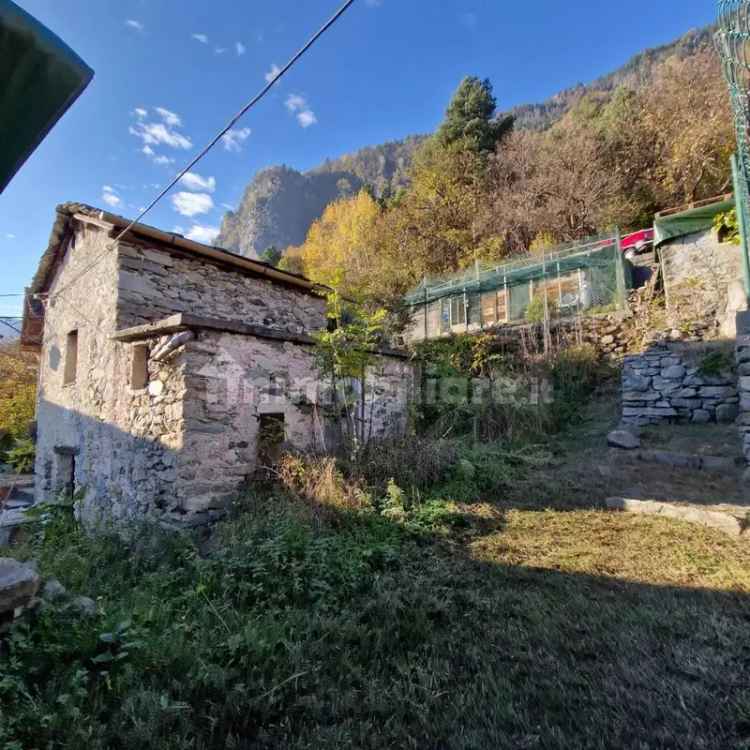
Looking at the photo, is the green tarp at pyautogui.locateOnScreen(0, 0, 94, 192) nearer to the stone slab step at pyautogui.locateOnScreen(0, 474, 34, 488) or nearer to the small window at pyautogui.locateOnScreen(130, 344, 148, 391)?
the small window at pyautogui.locateOnScreen(130, 344, 148, 391)

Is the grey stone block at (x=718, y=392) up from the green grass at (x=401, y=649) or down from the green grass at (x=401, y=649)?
up

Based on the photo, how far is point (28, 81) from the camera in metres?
0.79

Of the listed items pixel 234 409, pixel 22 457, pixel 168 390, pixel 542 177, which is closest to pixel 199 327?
pixel 168 390

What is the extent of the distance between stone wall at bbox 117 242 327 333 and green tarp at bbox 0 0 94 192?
632cm

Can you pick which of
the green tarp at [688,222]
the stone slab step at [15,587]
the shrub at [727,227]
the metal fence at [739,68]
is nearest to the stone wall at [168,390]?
the stone slab step at [15,587]

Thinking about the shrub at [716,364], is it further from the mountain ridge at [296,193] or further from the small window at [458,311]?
the mountain ridge at [296,193]

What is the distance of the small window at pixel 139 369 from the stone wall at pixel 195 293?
1.26m

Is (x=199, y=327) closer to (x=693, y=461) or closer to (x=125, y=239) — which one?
(x=125, y=239)

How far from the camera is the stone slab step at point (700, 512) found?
12.0 feet

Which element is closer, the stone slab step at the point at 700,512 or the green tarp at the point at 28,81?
the green tarp at the point at 28,81

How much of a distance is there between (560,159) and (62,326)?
1851 centimetres

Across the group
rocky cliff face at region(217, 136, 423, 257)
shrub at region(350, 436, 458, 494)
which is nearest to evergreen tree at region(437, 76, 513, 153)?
shrub at region(350, 436, 458, 494)

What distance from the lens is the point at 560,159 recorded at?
1670 centimetres

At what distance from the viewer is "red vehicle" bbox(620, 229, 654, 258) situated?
12797mm
